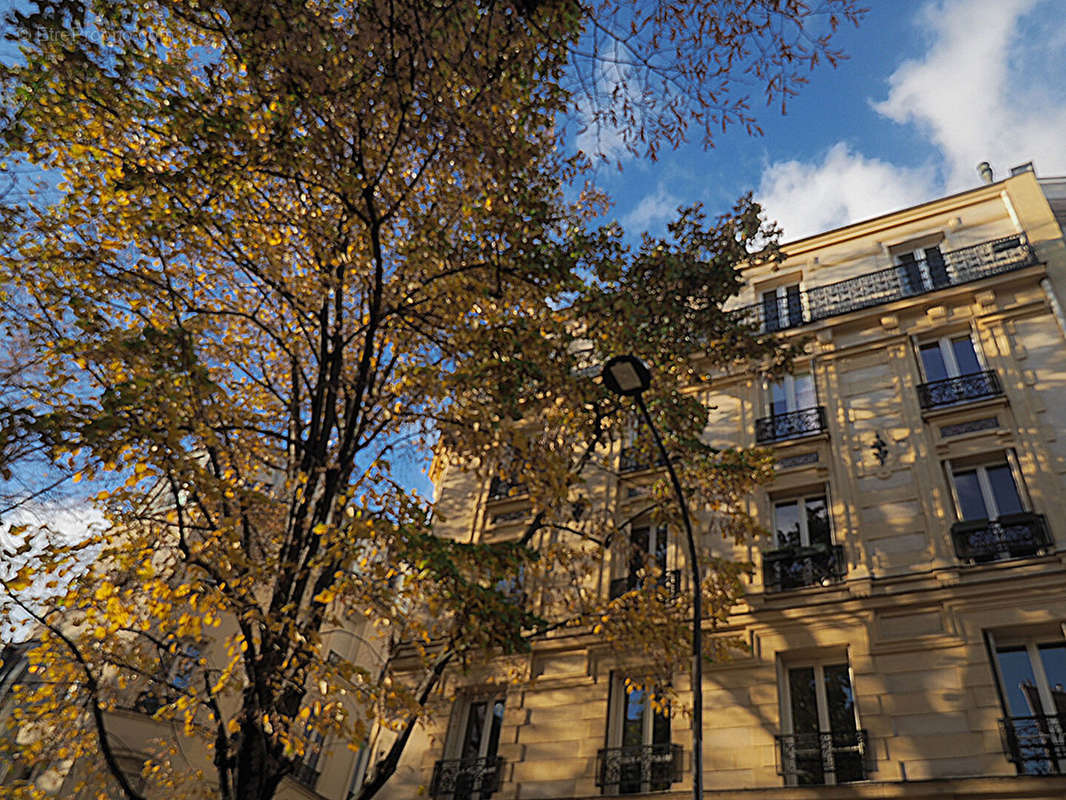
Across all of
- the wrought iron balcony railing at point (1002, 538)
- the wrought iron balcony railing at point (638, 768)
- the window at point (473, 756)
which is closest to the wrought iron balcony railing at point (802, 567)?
the wrought iron balcony railing at point (1002, 538)

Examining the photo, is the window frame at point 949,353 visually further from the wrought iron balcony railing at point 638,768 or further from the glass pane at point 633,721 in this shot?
the wrought iron balcony railing at point 638,768

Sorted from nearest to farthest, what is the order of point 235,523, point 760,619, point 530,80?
point 530,80 < point 235,523 < point 760,619

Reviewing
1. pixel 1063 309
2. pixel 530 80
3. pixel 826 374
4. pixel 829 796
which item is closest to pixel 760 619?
pixel 829 796

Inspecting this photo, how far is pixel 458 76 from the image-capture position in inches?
285

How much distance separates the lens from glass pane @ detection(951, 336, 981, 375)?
14.6 metres

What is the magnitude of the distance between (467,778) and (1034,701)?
8940 mm

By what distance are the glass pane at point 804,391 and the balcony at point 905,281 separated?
130cm

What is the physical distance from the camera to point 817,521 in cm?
1405

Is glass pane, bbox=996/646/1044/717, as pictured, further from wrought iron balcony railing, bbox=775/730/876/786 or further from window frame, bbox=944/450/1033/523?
window frame, bbox=944/450/1033/523

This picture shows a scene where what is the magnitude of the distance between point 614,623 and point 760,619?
3.69 m

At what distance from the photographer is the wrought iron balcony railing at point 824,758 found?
1067cm

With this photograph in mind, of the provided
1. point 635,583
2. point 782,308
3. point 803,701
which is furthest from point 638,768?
point 782,308

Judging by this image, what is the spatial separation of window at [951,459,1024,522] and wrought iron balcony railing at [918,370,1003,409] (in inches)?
53.1

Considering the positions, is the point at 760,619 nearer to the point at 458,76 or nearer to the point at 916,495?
the point at 916,495
